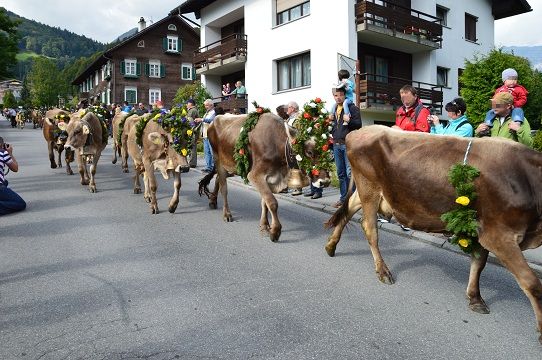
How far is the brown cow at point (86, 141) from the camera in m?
10.4

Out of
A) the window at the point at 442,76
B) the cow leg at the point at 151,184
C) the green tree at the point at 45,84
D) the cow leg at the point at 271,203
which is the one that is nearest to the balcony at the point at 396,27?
the window at the point at 442,76

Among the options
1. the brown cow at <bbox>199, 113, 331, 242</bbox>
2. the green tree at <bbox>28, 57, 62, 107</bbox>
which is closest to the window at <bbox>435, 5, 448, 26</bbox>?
the brown cow at <bbox>199, 113, 331, 242</bbox>

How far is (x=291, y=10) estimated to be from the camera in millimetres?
21344

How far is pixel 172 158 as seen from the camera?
840 cm

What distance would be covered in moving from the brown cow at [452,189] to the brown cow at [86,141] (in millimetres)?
7419

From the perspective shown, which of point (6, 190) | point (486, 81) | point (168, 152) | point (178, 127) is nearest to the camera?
point (6, 190)

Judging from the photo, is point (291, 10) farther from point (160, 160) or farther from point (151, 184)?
point (151, 184)

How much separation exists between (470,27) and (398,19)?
8.48m

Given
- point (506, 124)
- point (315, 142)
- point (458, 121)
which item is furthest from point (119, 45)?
point (506, 124)

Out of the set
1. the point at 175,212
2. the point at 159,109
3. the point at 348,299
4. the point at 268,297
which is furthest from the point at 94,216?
the point at 348,299

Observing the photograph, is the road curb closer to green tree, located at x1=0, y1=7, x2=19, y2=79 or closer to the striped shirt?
the striped shirt

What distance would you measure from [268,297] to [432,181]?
1.85 meters

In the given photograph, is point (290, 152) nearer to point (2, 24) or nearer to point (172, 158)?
point (172, 158)

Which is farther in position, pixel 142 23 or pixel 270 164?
pixel 142 23
